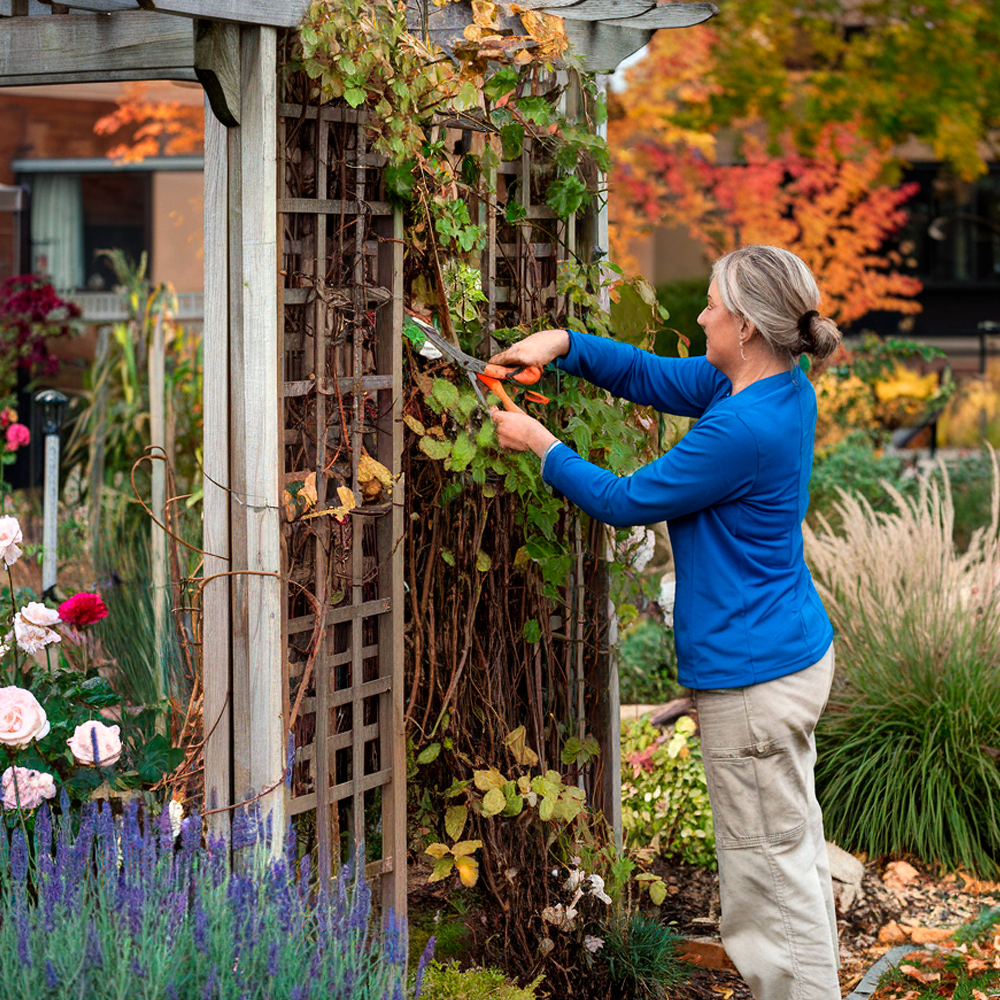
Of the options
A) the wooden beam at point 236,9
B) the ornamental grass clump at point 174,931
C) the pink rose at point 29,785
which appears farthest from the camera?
the pink rose at point 29,785

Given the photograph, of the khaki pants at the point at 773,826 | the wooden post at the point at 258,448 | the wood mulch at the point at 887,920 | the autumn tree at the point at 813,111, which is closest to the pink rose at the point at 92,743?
the wooden post at the point at 258,448

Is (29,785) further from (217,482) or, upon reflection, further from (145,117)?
(145,117)

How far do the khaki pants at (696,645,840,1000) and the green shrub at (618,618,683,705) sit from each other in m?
2.81

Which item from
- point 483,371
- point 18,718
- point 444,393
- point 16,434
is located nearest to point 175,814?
point 18,718

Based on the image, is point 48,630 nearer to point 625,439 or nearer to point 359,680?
point 359,680

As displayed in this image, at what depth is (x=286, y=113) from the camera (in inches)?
104

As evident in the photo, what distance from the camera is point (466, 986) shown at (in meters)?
2.93

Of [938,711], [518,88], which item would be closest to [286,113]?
[518,88]

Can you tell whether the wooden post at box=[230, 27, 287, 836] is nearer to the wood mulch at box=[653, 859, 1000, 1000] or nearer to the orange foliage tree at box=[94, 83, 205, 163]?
Result: the wood mulch at box=[653, 859, 1000, 1000]

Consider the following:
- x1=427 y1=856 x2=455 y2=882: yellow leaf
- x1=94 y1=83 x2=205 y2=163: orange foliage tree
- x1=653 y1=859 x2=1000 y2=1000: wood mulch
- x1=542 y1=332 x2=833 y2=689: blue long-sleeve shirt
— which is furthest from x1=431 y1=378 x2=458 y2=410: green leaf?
x1=94 y1=83 x2=205 y2=163: orange foliage tree

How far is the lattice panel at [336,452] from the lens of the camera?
2719mm

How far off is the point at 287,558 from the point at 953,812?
9.09 feet

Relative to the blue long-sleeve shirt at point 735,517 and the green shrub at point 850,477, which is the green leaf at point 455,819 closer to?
the blue long-sleeve shirt at point 735,517

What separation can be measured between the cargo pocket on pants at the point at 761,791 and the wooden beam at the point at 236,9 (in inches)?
72.1
